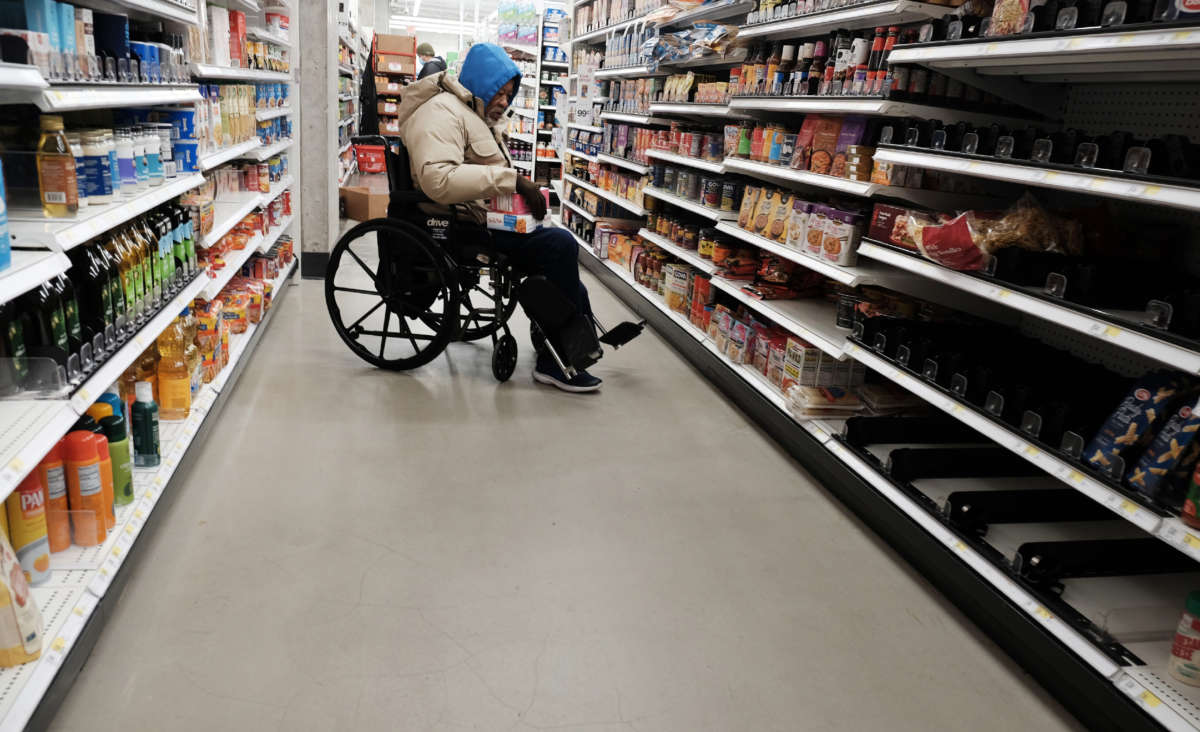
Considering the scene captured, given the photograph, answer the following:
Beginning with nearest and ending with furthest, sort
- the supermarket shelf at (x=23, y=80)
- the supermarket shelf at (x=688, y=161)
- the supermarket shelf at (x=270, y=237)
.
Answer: the supermarket shelf at (x=23, y=80), the supermarket shelf at (x=688, y=161), the supermarket shelf at (x=270, y=237)

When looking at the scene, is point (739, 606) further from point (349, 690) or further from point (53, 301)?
point (53, 301)

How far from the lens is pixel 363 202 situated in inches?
342

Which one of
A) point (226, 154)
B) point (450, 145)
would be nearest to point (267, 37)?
point (226, 154)

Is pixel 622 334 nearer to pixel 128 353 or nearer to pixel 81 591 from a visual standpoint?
pixel 128 353

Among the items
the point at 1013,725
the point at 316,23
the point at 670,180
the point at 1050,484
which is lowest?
the point at 1013,725

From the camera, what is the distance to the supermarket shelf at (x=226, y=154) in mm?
3197

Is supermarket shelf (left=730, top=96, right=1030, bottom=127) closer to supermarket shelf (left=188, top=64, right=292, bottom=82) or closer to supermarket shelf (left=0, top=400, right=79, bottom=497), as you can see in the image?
supermarket shelf (left=188, top=64, right=292, bottom=82)

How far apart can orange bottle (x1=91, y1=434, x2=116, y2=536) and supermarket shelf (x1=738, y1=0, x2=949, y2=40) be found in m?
2.78

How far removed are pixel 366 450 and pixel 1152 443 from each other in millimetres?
2640

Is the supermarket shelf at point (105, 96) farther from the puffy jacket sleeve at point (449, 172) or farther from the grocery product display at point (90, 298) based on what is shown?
the puffy jacket sleeve at point (449, 172)

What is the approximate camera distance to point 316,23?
5859mm

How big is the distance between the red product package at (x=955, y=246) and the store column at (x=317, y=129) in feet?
16.1

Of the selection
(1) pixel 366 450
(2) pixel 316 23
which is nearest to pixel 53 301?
(1) pixel 366 450

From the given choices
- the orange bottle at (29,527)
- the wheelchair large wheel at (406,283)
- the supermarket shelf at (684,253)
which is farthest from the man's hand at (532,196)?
the orange bottle at (29,527)
